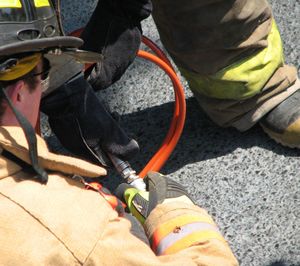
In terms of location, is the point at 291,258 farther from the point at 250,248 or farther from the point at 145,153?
the point at 145,153

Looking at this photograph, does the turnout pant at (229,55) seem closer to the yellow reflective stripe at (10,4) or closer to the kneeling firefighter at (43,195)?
the kneeling firefighter at (43,195)

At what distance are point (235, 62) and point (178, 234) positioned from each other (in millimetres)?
638

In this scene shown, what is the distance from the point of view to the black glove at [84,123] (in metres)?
1.80

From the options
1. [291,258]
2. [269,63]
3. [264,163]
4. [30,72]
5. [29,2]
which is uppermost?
[29,2]

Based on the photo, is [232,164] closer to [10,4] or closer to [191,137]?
[191,137]

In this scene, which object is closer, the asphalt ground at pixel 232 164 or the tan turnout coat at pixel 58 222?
the tan turnout coat at pixel 58 222

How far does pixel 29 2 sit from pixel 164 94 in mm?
1001

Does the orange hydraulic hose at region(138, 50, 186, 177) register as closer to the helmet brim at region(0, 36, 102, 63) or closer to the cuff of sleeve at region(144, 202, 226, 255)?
the cuff of sleeve at region(144, 202, 226, 255)

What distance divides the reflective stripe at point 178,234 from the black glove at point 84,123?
47 centimetres

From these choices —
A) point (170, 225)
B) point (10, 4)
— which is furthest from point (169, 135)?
point (10, 4)

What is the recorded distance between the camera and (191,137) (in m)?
2.06

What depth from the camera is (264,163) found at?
1.94 meters

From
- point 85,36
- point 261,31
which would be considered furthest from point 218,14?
point 85,36

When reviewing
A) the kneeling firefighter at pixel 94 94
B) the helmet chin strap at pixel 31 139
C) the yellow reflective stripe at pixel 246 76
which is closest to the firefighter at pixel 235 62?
the yellow reflective stripe at pixel 246 76
